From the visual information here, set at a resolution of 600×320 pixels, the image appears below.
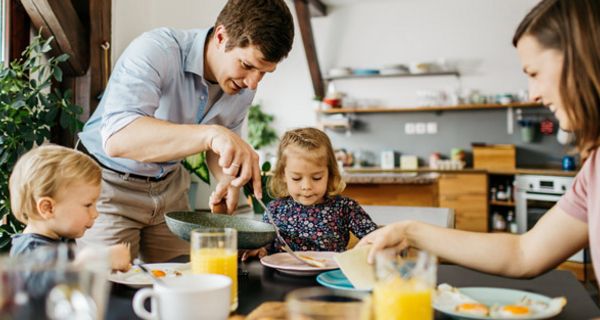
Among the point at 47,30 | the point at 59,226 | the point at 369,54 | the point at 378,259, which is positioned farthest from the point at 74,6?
the point at 369,54

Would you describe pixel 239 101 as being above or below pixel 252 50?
below

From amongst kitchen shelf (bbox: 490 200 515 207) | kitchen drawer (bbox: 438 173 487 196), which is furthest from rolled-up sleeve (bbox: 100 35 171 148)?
kitchen shelf (bbox: 490 200 515 207)

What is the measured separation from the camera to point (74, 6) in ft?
9.09

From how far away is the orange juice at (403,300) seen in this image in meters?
0.73

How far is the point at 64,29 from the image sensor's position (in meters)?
2.57

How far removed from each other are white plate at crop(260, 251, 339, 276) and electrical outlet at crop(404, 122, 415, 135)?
16.4ft

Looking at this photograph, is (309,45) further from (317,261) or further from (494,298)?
(494,298)

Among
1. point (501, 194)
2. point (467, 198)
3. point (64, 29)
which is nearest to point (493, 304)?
point (64, 29)

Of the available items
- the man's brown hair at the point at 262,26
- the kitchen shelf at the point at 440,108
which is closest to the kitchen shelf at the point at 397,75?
the kitchen shelf at the point at 440,108

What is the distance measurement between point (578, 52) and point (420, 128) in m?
5.26

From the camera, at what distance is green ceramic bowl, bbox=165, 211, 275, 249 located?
1.20 metres

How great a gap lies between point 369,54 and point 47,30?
4492 mm

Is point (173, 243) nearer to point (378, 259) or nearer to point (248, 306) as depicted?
point (248, 306)

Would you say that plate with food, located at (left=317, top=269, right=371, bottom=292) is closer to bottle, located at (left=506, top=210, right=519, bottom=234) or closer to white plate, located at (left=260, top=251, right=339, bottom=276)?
white plate, located at (left=260, top=251, right=339, bottom=276)
